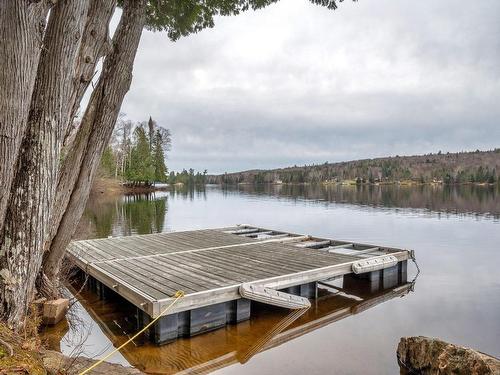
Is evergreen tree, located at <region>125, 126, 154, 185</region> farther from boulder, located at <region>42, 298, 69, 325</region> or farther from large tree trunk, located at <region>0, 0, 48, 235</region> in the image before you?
large tree trunk, located at <region>0, 0, 48, 235</region>

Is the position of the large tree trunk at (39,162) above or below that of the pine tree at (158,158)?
below

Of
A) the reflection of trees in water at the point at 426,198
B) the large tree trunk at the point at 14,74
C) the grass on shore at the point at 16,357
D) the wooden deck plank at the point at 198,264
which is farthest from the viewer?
the reflection of trees in water at the point at 426,198

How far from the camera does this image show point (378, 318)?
672 cm

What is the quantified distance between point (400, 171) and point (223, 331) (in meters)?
102

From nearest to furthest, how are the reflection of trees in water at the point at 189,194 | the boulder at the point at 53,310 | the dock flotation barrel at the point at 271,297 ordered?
the boulder at the point at 53,310, the dock flotation barrel at the point at 271,297, the reflection of trees in water at the point at 189,194

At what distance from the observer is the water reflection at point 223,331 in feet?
15.8

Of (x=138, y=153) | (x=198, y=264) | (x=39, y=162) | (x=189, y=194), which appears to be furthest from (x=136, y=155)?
(x=39, y=162)

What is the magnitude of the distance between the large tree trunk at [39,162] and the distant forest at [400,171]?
95.3 m

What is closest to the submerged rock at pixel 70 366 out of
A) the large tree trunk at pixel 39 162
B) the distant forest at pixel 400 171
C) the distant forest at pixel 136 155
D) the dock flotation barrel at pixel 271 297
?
the large tree trunk at pixel 39 162

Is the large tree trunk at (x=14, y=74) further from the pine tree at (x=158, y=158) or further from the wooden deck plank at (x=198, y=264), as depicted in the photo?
the pine tree at (x=158, y=158)

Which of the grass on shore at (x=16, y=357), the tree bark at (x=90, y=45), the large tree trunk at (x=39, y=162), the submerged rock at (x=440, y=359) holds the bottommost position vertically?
the submerged rock at (x=440, y=359)

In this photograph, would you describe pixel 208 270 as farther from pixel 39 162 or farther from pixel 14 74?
pixel 14 74

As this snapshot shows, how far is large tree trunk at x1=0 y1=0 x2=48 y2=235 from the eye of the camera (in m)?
2.71

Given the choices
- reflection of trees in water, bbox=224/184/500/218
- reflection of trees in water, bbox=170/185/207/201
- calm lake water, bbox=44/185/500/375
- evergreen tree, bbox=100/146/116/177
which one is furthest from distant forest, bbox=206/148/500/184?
calm lake water, bbox=44/185/500/375
